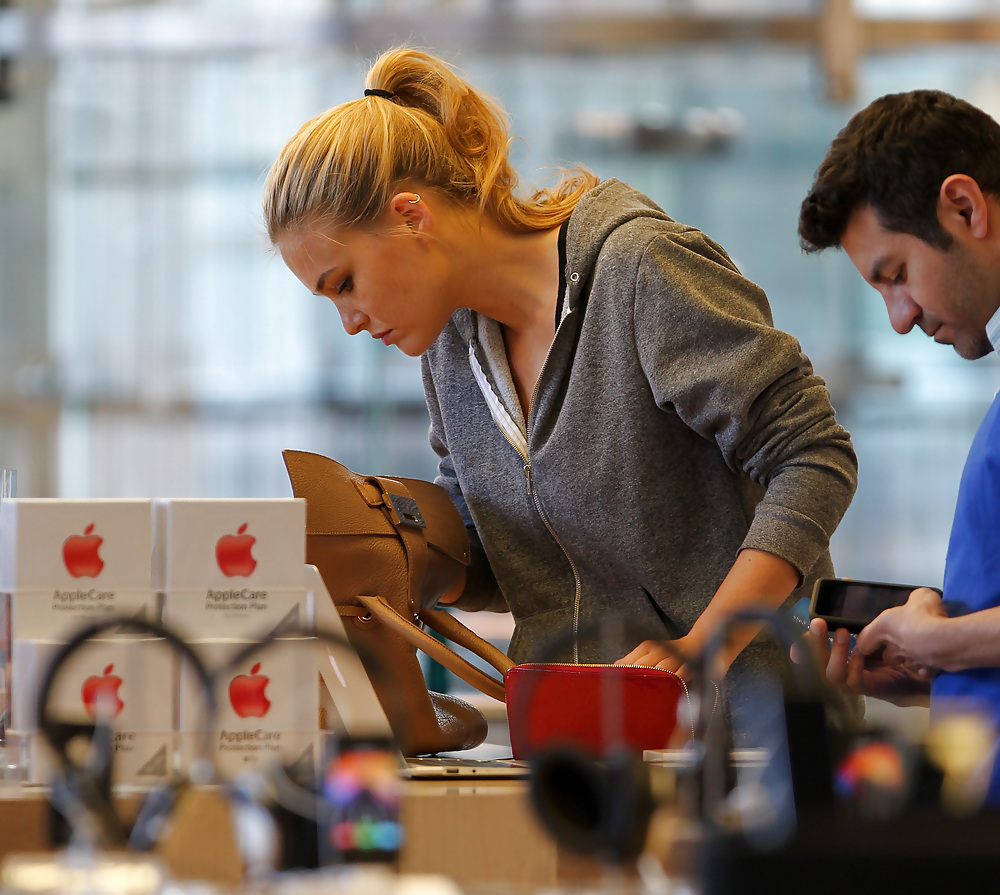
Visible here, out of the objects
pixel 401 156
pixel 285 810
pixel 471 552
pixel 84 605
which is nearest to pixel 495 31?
pixel 401 156

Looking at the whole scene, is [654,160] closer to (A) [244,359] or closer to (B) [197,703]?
(A) [244,359]

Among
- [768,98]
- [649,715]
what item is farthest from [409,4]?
[649,715]

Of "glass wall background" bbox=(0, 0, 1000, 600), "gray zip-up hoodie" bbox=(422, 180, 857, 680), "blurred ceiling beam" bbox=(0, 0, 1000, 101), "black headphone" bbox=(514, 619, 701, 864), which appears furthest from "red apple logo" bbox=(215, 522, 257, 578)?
"blurred ceiling beam" bbox=(0, 0, 1000, 101)

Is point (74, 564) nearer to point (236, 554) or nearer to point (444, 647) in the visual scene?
point (236, 554)

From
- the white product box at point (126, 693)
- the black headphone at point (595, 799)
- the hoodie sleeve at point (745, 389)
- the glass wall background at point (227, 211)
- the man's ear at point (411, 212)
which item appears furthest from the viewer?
the glass wall background at point (227, 211)

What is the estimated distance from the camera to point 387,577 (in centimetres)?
105

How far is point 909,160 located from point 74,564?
2.62ft

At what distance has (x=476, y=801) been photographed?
2.45 feet

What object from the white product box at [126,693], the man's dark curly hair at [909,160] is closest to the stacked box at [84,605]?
the white product box at [126,693]

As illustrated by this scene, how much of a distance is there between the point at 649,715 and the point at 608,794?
1.25 feet

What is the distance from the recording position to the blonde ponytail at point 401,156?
3.90 feet

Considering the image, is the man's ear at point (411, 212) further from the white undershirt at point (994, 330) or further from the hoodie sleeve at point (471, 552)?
the white undershirt at point (994, 330)

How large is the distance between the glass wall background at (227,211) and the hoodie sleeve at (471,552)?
1.87 metres

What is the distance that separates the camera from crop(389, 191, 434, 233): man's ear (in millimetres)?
1215
